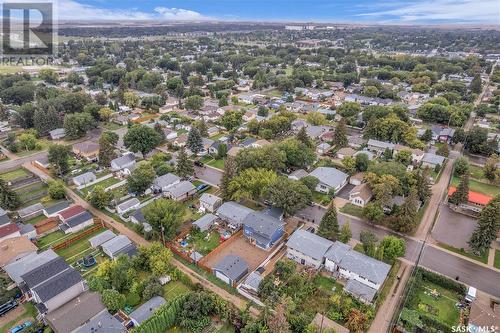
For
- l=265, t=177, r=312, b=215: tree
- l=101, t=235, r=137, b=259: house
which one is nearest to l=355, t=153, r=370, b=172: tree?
l=265, t=177, r=312, b=215: tree

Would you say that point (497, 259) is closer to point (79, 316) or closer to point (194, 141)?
point (79, 316)

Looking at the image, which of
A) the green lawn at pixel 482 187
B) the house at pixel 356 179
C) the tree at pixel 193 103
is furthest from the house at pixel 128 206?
the green lawn at pixel 482 187

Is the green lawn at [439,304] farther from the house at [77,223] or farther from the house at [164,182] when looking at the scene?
the house at [77,223]

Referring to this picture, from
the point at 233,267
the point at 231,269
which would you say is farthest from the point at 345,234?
the point at 231,269

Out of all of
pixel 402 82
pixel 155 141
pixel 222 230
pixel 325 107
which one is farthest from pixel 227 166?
pixel 402 82

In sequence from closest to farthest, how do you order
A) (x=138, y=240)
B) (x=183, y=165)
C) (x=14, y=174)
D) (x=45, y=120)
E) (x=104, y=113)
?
(x=138, y=240), (x=183, y=165), (x=14, y=174), (x=45, y=120), (x=104, y=113)

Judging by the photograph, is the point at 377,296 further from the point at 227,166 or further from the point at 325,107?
the point at 325,107
